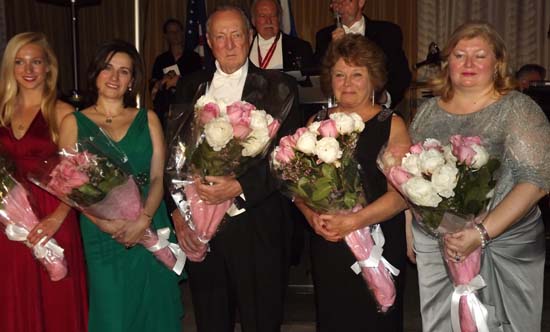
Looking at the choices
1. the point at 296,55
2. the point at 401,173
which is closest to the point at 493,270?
the point at 401,173

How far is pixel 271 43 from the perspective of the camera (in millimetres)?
5344

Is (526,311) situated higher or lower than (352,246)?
lower

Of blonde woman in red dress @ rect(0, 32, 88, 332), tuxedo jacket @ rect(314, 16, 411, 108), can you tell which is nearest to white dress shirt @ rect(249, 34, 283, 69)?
tuxedo jacket @ rect(314, 16, 411, 108)

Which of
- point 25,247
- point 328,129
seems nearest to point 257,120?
point 328,129

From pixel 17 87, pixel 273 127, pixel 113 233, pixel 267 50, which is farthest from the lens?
pixel 267 50

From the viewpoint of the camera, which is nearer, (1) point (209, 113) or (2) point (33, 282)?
(1) point (209, 113)

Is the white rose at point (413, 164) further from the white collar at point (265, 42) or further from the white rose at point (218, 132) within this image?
the white collar at point (265, 42)

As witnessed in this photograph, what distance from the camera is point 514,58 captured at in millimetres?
8477

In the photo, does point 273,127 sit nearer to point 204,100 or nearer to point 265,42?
point 204,100

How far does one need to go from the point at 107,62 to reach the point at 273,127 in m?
0.99

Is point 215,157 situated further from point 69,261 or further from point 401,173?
point 69,261

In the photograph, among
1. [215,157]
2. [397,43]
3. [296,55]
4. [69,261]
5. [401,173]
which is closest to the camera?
[401,173]

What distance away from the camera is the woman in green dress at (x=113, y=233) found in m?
3.47

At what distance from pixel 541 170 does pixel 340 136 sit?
30.6 inches
